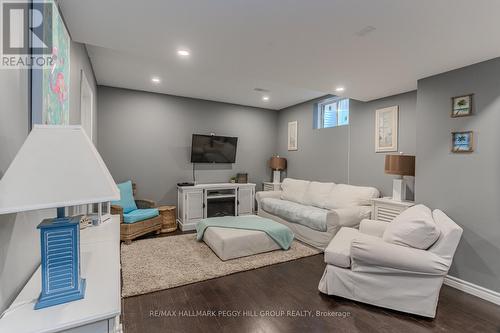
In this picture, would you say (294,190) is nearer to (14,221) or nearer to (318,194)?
(318,194)

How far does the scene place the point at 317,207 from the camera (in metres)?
4.43

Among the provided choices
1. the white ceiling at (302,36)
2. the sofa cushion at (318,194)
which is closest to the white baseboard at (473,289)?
the sofa cushion at (318,194)

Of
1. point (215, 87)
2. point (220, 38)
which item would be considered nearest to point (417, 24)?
point (220, 38)

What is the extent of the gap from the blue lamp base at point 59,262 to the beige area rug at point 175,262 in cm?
170

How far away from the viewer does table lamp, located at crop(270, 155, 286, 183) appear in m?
5.91

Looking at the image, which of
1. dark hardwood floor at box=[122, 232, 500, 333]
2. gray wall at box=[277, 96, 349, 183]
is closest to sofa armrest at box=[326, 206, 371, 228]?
gray wall at box=[277, 96, 349, 183]

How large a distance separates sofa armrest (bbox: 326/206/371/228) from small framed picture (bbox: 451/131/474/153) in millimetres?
1429

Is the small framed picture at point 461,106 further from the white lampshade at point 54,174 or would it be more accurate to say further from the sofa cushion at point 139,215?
the sofa cushion at point 139,215

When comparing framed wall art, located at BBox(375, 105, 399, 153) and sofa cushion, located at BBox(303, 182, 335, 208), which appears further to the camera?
sofa cushion, located at BBox(303, 182, 335, 208)

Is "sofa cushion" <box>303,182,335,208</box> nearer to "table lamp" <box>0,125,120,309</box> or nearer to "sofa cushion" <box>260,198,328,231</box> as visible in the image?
"sofa cushion" <box>260,198,328,231</box>

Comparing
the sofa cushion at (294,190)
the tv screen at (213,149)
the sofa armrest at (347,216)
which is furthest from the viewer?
the tv screen at (213,149)

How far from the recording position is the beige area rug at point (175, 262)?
8.48 ft
